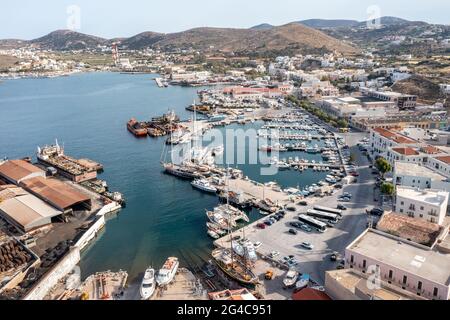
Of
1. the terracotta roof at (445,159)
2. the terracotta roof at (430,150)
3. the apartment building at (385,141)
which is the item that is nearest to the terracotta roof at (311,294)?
the terracotta roof at (445,159)

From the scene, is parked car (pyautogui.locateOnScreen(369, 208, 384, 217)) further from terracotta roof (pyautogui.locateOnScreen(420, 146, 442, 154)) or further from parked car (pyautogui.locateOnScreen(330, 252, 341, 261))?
terracotta roof (pyautogui.locateOnScreen(420, 146, 442, 154))

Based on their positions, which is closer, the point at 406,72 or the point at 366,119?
the point at 366,119

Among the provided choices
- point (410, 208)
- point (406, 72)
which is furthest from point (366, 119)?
point (406, 72)

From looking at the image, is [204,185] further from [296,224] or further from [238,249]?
[238,249]

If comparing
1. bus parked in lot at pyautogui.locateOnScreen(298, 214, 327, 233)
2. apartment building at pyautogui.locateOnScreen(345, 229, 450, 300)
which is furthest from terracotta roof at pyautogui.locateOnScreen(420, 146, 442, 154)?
apartment building at pyautogui.locateOnScreen(345, 229, 450, 300)

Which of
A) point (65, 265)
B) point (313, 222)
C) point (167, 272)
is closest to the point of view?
point (167, 272)

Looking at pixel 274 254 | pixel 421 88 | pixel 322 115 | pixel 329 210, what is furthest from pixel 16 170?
pixel 421 88
